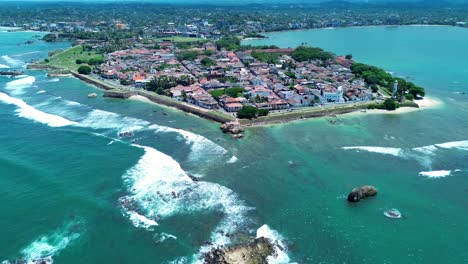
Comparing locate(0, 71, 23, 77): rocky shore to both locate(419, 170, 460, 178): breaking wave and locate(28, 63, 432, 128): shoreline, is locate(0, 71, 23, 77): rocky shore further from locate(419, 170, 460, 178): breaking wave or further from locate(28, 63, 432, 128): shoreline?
locate(419, 170, 460, 178): breaking wave

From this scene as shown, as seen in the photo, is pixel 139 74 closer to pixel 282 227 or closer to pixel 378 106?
pixel 378 106

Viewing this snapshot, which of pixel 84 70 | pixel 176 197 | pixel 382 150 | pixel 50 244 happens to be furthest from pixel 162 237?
pixel 84 70

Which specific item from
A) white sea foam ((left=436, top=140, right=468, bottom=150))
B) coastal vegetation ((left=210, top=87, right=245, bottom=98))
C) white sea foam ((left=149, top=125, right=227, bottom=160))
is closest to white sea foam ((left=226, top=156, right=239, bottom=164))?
white sea foam ((left=149, top=125, right=227, bottom=160))

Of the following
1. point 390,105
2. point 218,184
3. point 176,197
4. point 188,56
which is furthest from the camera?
point 188,56

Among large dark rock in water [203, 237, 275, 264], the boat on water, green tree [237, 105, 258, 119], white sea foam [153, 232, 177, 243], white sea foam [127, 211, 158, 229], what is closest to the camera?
large dark rock in water [203, 237, 275, 264]

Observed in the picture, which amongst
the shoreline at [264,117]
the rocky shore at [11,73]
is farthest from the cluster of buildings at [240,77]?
the rocky shore at [11,73]

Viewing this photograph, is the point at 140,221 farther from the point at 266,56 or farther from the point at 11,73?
the point at 266,56
